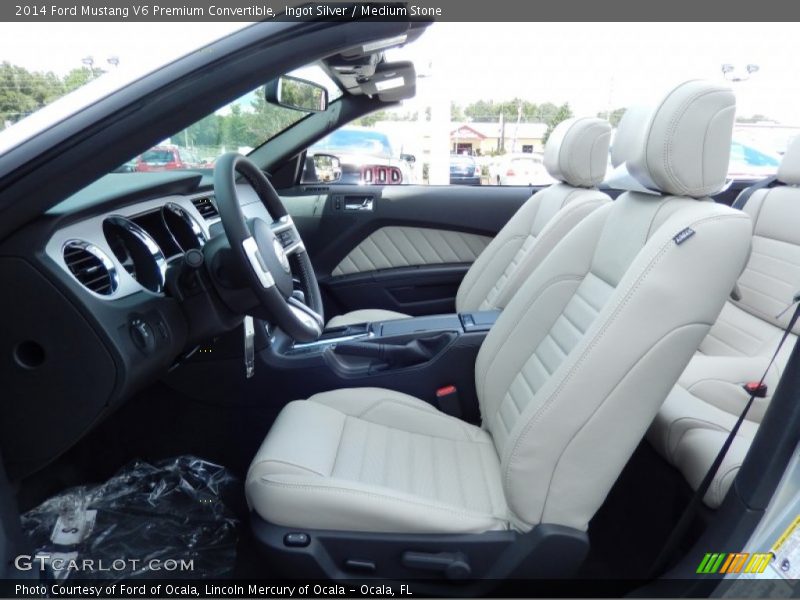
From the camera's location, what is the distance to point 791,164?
214 cm

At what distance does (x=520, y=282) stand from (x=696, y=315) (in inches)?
38.5

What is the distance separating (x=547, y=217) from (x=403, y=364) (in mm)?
899

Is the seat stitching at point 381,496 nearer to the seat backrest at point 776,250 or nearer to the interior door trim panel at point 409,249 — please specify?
the seat backrest at point 776,250

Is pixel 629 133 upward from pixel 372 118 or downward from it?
upward

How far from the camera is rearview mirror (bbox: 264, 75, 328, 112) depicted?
2.04m

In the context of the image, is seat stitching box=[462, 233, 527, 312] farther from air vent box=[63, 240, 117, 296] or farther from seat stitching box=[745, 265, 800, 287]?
air vent box=[63, 240, 117, 296]

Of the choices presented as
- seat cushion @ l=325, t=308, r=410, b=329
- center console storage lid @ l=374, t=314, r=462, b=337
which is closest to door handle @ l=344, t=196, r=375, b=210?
seat cushion @ l=325, t=308, r=410, b=329

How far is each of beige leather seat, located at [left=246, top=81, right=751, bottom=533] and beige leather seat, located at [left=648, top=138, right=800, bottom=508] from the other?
14.1 inches

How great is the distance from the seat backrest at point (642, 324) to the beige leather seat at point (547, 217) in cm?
68

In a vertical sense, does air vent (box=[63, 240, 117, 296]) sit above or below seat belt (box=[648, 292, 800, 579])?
above

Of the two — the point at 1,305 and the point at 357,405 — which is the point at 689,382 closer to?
the point at 357,405

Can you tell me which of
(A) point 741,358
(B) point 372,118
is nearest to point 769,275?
(A) point 741,358

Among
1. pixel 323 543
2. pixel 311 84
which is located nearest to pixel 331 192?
pixel 311 84

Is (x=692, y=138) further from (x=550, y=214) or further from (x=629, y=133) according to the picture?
(x=550, y=214)
